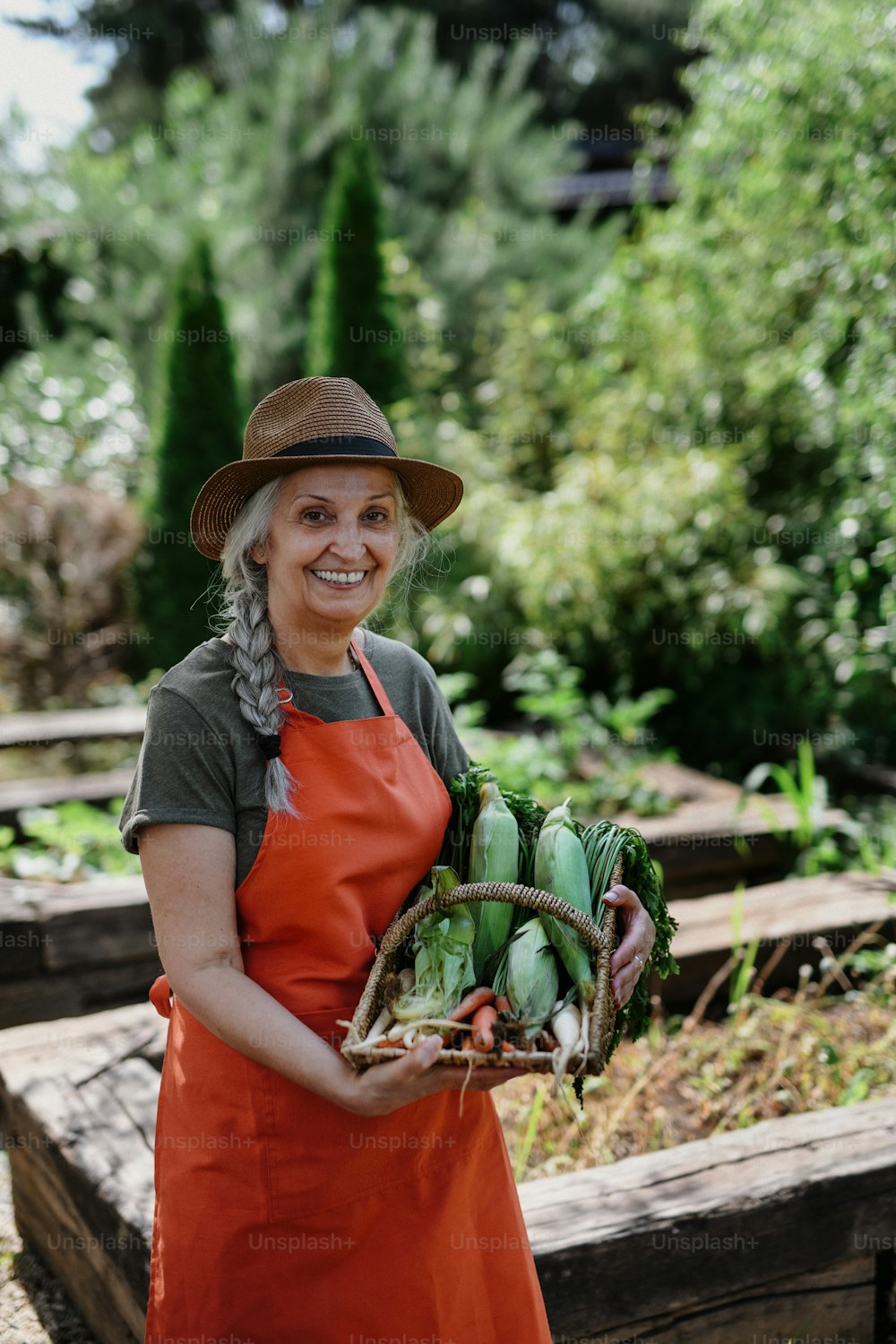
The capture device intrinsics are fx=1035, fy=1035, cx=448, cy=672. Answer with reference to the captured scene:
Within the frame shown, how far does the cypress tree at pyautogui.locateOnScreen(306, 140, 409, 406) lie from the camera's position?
815 cm

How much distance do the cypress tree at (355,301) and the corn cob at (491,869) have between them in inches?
270

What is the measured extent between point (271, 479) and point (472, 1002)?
90cm

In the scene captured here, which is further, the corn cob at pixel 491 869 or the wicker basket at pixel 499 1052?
the corn cob at pixel 491 869

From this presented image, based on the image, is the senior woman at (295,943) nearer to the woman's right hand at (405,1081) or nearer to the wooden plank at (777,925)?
the woman's right hand at (405,1081)

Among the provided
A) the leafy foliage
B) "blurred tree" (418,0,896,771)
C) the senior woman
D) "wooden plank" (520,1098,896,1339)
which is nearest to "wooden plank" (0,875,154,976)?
the leafy foliage

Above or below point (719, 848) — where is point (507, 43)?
above

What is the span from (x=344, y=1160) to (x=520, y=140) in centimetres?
1423

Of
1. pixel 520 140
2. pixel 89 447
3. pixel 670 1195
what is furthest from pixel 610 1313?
pixel 520 140

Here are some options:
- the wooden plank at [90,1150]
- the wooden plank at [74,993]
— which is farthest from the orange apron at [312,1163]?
the wooden plank at [74,993]

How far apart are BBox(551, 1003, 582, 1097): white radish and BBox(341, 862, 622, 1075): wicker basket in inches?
0.5

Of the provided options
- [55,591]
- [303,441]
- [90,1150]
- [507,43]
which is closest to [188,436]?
[55,591]

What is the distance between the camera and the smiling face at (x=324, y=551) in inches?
65.1

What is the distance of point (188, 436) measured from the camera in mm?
8781

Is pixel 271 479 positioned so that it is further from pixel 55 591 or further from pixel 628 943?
pixel 55 591
